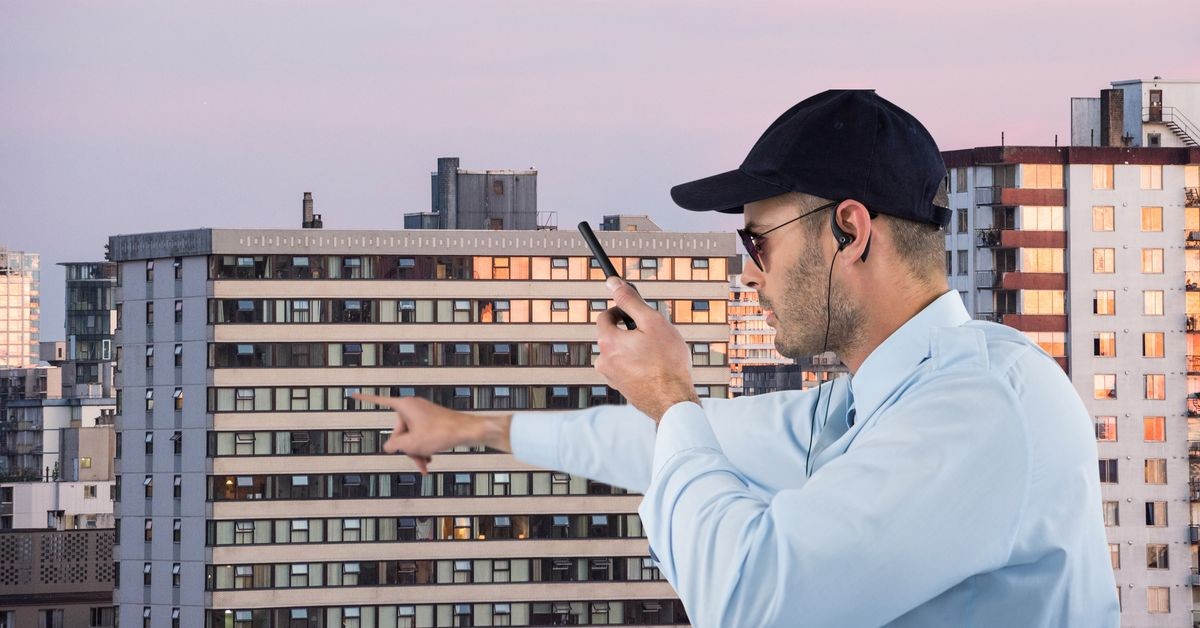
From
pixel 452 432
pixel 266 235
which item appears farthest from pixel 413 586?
pixel 452 432

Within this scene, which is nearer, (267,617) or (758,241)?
(758,241)

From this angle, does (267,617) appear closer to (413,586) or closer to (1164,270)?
(413,586)

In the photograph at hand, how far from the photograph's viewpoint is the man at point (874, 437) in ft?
5.91

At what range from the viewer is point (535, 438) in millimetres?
2916

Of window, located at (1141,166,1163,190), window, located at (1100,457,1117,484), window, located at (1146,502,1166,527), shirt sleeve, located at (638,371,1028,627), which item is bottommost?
window, located at (1146,502,1166,527)

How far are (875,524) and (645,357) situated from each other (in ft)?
1.35

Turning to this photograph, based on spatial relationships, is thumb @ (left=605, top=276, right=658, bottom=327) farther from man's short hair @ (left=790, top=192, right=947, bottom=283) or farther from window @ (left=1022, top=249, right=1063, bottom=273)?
window @ (left=1022, top=249, right=1063, bottom=273)

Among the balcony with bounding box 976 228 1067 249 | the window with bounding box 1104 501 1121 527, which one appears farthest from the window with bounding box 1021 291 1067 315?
the window with bounding box 1104 501 1121 527

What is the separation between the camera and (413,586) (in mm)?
88750

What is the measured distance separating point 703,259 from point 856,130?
8922cm

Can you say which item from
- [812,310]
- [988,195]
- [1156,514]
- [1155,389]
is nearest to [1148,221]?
[988,195]

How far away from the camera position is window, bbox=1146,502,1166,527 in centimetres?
7775

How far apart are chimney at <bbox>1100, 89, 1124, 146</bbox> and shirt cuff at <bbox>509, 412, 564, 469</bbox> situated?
8358 centimetres

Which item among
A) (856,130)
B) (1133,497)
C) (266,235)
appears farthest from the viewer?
(266,235)
